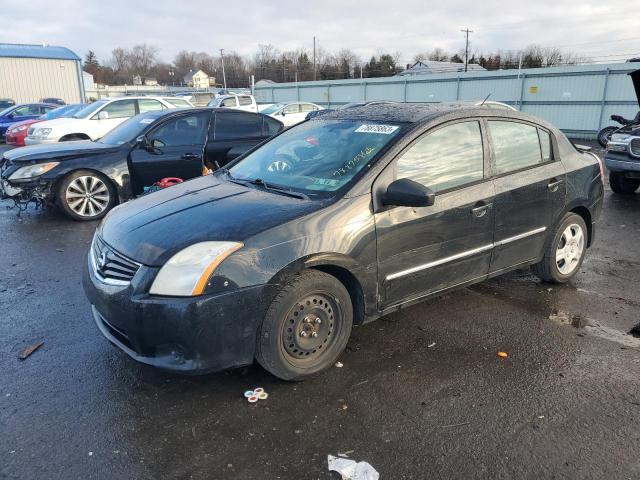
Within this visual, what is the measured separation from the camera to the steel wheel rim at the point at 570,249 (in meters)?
4.75

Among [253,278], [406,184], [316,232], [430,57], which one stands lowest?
[253,278]

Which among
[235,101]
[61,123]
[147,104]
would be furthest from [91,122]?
[235,101]

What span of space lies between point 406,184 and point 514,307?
6.10 feet

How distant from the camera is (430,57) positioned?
85.2 m

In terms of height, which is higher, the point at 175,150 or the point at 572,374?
the point at 175,150

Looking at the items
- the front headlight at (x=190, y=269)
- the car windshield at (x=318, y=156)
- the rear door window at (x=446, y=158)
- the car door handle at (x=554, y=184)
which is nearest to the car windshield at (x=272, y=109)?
the car windshield at (x=318, y=156)

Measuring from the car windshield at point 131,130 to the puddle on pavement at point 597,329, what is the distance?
21.0 feet

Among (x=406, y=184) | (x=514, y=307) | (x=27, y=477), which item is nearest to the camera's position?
(x=27, y=477)

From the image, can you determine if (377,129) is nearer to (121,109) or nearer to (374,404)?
(374,404)

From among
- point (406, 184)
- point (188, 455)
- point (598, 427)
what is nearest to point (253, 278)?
point (188, 455)

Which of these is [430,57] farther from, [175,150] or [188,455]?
[188,455]

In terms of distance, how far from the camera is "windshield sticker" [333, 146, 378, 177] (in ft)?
11.5

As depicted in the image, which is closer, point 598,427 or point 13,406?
point 598,427

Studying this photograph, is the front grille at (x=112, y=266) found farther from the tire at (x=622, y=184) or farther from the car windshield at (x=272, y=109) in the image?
the car windshield at (x=272, y=109)
